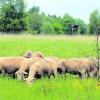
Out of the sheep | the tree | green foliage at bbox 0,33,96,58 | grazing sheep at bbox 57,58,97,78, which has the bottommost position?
the tree

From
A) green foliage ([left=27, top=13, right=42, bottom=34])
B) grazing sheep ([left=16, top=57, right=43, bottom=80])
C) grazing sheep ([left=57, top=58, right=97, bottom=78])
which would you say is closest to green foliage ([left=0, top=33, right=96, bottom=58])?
grazing sheep ([left=57, top=58, right=97, bottom=78])

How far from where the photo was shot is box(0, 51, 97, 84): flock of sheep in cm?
980

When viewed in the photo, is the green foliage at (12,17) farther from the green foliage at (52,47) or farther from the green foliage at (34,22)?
the green foliage at (34,22)

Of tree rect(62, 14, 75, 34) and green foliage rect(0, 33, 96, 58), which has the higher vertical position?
green foliage rect(0, 33, 96, 58)

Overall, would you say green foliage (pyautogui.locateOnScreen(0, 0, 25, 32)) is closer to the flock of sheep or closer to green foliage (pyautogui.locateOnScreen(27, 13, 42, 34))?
the flock of sheep

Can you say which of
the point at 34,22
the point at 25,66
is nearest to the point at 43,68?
the point at 25,66

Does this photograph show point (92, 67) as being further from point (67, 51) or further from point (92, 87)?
point (67, 51)

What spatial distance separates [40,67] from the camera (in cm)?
993

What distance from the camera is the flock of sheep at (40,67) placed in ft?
32.1

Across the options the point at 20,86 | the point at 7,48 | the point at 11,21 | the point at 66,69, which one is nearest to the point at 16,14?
the point at 11,21

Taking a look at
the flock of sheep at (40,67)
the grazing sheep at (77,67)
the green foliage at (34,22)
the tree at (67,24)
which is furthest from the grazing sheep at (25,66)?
the green foliage at (34,22)

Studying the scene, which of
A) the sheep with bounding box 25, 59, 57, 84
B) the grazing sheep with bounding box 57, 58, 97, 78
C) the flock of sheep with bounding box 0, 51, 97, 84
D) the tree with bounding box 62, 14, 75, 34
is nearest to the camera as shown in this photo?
the sheep with bounding box 25, 59, 57, 84

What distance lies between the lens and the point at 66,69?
39.1 ft

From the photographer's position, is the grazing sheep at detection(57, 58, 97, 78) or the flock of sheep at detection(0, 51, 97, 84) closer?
the flock of sheep at detection(0, 51, 97, 84)
